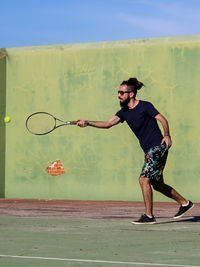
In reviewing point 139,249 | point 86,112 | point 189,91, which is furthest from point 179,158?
point 139,249

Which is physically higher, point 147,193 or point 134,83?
point 134,83

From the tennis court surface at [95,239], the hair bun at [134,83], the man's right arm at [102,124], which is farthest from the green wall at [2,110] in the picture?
the hair bun at [134,83]

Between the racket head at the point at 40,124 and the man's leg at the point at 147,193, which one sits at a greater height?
the racket head at the point at 40,124

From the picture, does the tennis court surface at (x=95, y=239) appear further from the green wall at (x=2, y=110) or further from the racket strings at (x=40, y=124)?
the green wall at (x=2, y=110)

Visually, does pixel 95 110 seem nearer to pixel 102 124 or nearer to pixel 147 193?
pixel 102 124

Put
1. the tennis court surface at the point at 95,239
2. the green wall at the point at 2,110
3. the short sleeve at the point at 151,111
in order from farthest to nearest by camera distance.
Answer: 1. the green wall at the point at 2,110
2. the short sleeve at the point at 151,111
3. the tennis court surface at the point at 95,239

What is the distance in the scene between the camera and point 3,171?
13.9 metres

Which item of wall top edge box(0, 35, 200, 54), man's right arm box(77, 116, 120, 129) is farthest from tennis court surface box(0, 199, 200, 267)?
wall top edge box(0, 35, 200, 54)

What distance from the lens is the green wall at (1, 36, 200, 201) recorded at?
492 inches

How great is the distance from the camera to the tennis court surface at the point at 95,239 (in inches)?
190

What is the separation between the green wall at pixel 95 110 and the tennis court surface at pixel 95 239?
8.33ft

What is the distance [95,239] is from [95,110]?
713cm

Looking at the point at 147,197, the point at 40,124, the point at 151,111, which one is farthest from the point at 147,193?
the point at 40,124

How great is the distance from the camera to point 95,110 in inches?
517
